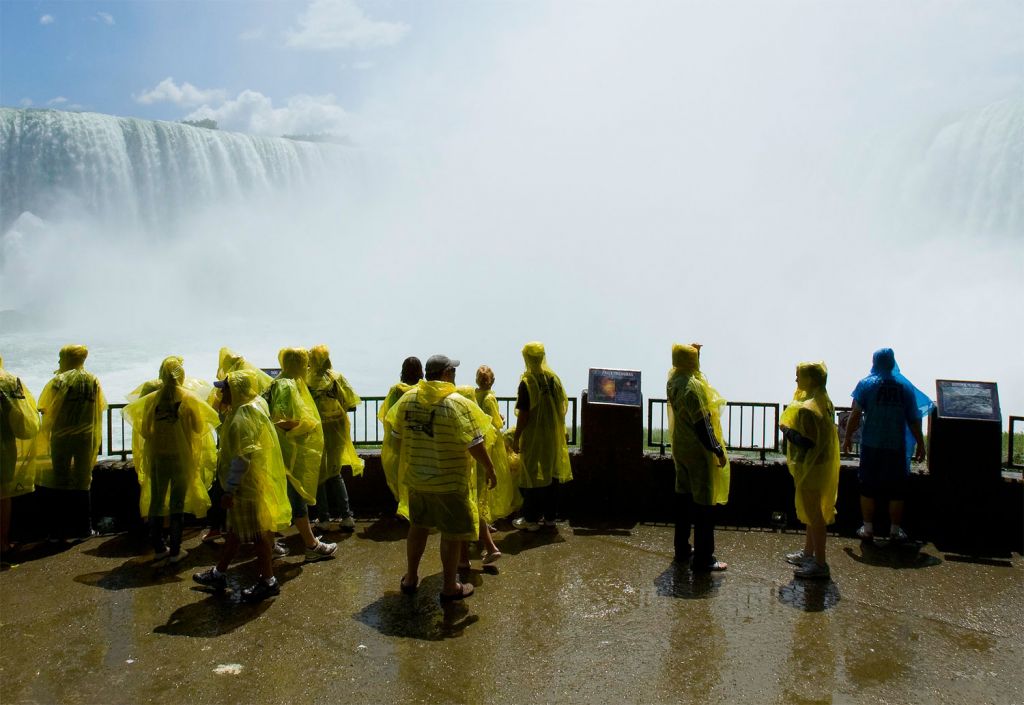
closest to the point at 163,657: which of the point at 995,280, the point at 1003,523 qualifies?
the point at 1003,523

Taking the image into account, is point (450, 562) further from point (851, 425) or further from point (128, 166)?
point (128, 166)

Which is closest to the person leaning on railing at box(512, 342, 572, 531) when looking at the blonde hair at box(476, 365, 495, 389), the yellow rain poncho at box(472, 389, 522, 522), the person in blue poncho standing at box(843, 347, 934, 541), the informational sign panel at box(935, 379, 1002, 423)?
the yellow rain poncho at box(472, 389, 522, 522)

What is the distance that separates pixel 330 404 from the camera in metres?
6.04

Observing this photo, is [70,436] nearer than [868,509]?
Yes

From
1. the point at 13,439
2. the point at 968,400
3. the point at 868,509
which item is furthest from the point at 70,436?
the point at 968,400

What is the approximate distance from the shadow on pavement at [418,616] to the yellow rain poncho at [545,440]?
→ 1477 mm

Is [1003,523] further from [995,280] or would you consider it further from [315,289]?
[315,289]

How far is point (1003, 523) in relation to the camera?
6.16 metres

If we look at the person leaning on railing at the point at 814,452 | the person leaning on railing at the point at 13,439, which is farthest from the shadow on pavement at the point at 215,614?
the person leaning on railing at the point at 814,452

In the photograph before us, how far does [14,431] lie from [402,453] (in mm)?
2938

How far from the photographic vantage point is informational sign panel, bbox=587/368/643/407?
6801mm

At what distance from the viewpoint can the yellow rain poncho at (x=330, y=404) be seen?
6.00 metres

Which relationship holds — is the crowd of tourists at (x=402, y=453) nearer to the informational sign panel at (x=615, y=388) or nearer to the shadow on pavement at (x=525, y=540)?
the shadow on pavement at (x=525, y=540)

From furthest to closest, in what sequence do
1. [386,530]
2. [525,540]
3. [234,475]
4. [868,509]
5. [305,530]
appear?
[386,530] < [525,540] < [868,509] < [305,530] < [234,475]
